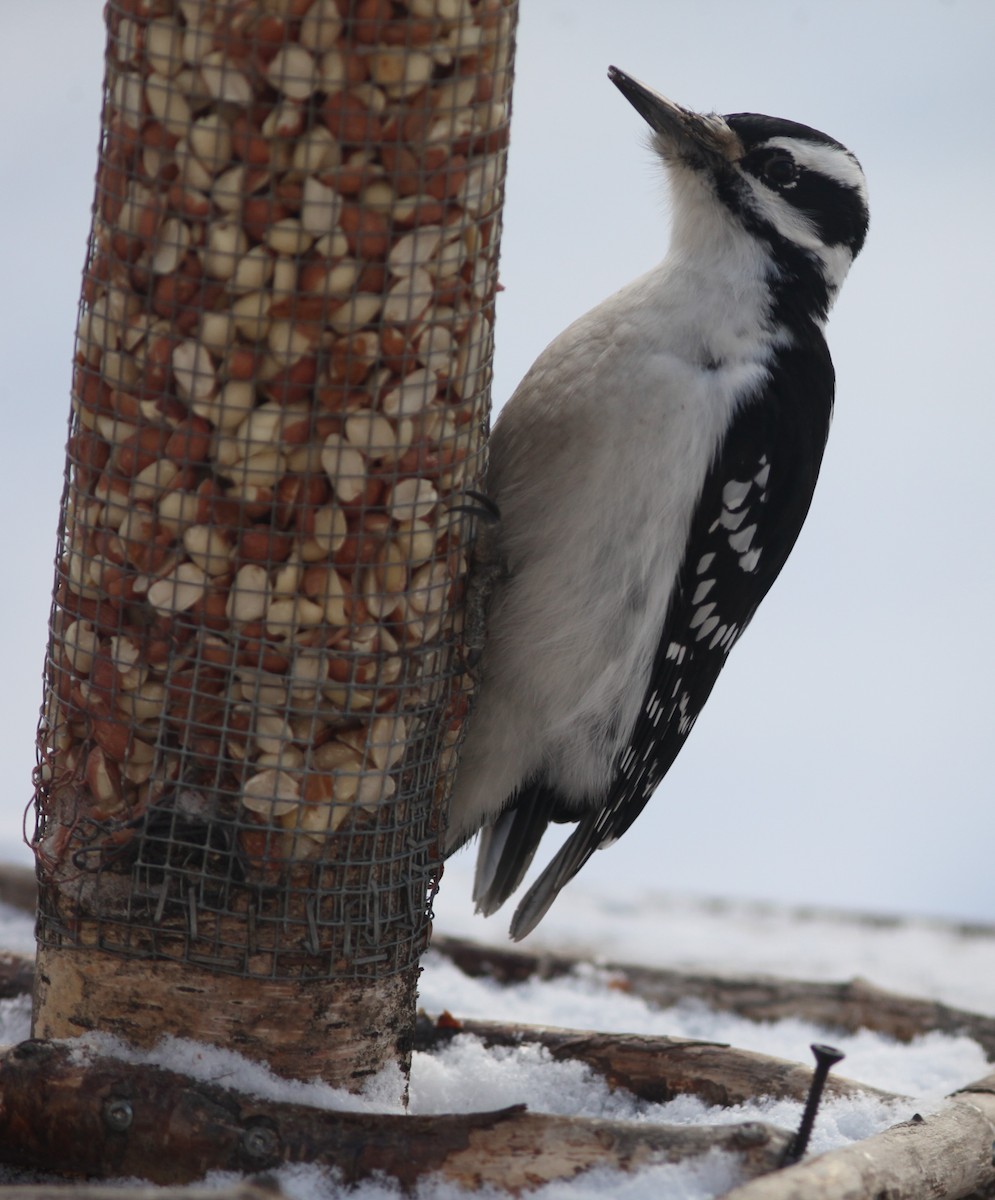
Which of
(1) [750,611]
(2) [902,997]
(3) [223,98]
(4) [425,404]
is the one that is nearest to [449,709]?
(4) [425,404]

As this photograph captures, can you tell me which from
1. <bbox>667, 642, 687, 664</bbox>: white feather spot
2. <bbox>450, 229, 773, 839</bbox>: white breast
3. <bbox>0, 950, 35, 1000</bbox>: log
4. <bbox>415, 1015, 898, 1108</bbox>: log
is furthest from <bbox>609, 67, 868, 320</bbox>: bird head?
<bbox>0, 950, 35, 1000</bbox>: log

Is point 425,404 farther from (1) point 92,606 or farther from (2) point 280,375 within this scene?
(1) point 92,606

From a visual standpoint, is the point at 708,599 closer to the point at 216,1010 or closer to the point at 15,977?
the point at 216,1010

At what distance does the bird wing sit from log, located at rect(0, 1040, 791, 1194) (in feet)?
4.00

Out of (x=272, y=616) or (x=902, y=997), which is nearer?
(x=272, y=616)

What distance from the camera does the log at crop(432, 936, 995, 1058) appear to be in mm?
4418

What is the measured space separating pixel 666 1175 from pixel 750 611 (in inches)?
62.5

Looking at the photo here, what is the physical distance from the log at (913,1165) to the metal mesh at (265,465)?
94cm

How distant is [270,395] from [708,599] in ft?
4.14

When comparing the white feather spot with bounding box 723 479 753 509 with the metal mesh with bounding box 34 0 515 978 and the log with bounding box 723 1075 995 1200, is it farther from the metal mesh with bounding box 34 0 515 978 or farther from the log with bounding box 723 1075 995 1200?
the log with bounding box 723 1075 995 1200

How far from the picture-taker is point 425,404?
8.71 feet

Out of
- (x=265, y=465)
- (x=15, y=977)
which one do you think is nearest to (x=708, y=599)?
(x=265, y=465)

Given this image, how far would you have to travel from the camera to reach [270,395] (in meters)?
2.50

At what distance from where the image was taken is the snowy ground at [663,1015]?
2.62m
